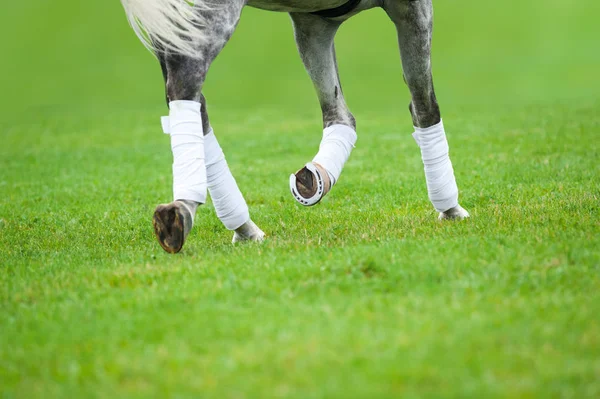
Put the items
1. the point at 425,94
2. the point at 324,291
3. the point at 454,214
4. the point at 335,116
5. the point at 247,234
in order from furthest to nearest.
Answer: the point at 454,214, the point at 335,116, the point at 425,94, the point at 247,234, the point at 324,291

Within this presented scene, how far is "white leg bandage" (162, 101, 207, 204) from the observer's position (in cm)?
Answer: 491

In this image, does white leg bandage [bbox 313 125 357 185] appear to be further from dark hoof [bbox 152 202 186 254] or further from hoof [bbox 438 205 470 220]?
dark hoof [bbox 152 202 186 254]

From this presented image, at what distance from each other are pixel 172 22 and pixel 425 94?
2.18 m

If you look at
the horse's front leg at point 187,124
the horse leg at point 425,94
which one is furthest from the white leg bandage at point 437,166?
the horse's front leg at point 187,124

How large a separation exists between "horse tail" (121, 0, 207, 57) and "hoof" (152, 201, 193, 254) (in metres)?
0.91

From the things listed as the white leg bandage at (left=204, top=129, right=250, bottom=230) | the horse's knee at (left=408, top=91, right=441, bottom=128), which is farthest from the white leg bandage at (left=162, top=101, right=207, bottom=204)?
the horse's knee at (left=408, top=91, right=441, bottom=128)

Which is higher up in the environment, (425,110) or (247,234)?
(425,110)

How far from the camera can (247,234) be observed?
5973 millimetres

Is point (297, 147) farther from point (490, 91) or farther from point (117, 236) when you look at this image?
point (490, 91)

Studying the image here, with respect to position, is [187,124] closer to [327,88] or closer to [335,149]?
[335,149]

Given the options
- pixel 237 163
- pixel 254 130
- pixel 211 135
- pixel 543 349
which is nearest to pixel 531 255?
pixel 543 349

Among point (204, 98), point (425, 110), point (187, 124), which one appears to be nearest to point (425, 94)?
point (425, 110)

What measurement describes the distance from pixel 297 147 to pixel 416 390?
11.2 m

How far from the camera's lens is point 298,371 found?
3090mm
